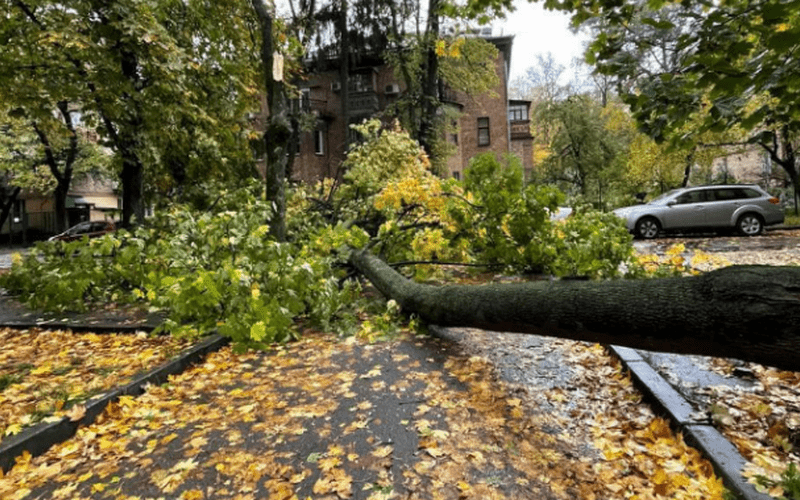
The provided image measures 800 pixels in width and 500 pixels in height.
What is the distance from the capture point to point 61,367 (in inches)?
157

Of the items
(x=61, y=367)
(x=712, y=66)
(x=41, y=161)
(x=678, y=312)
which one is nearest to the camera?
(x=678, y=312)

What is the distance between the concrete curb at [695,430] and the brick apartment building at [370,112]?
25.7m

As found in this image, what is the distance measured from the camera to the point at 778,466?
2117 millimetres

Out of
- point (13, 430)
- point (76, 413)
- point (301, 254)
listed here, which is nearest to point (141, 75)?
point (301, 254)

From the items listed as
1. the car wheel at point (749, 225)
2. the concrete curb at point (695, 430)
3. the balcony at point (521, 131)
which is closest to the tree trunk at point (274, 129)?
the concrete curb at point (695, 430)

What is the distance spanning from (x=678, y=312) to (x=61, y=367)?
4705mm

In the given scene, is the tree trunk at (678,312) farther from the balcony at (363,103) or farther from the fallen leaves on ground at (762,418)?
the balcony at (363,103)

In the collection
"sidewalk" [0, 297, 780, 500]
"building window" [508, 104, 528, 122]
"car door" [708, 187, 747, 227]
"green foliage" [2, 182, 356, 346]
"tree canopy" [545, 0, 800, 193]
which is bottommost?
"sidewalk" [0, 297, 780, 500]

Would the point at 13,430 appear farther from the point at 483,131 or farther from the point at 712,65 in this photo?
the point at 483,131

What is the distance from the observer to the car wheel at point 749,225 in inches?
571

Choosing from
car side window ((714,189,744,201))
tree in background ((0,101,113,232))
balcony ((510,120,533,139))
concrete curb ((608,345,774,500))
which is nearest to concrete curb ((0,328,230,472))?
concrete curb ((608,345,774,500))

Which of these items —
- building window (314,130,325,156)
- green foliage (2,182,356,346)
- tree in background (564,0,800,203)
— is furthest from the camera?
building window (314,130,325,156)

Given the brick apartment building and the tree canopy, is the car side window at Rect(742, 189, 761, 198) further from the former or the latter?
the brick apartment building

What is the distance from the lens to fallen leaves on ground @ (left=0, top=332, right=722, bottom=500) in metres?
2.22
